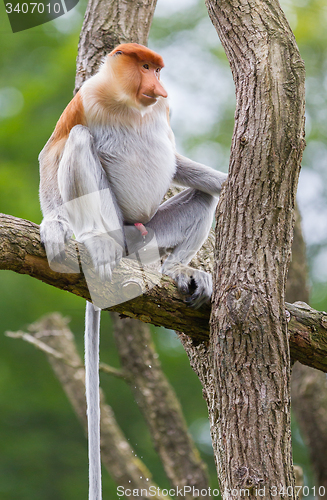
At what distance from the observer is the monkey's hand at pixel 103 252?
7.30 feet

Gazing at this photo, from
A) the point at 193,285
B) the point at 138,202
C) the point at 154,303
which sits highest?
the point at 138,202

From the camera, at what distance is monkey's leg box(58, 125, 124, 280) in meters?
2.42

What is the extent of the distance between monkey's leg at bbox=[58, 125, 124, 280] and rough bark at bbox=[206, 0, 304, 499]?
1.90 feet

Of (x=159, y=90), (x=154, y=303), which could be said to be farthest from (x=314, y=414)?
(x=159, y=90)

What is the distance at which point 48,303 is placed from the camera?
25.6ft

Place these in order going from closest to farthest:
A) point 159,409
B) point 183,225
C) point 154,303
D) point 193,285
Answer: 1. point 154,303
2. point 193,285
3. point 183,225
4. point 159,409

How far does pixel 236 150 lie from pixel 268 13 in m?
0.58

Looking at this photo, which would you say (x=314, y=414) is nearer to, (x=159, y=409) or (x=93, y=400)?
(x=159, y=409)

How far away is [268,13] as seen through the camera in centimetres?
215

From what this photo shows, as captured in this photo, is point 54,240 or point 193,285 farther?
point 193,285

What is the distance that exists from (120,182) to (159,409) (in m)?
2.43

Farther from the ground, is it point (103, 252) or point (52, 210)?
point (52, 210)

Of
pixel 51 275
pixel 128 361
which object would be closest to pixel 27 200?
pixel 128 361

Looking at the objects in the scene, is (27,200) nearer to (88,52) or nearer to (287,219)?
(88,52)
